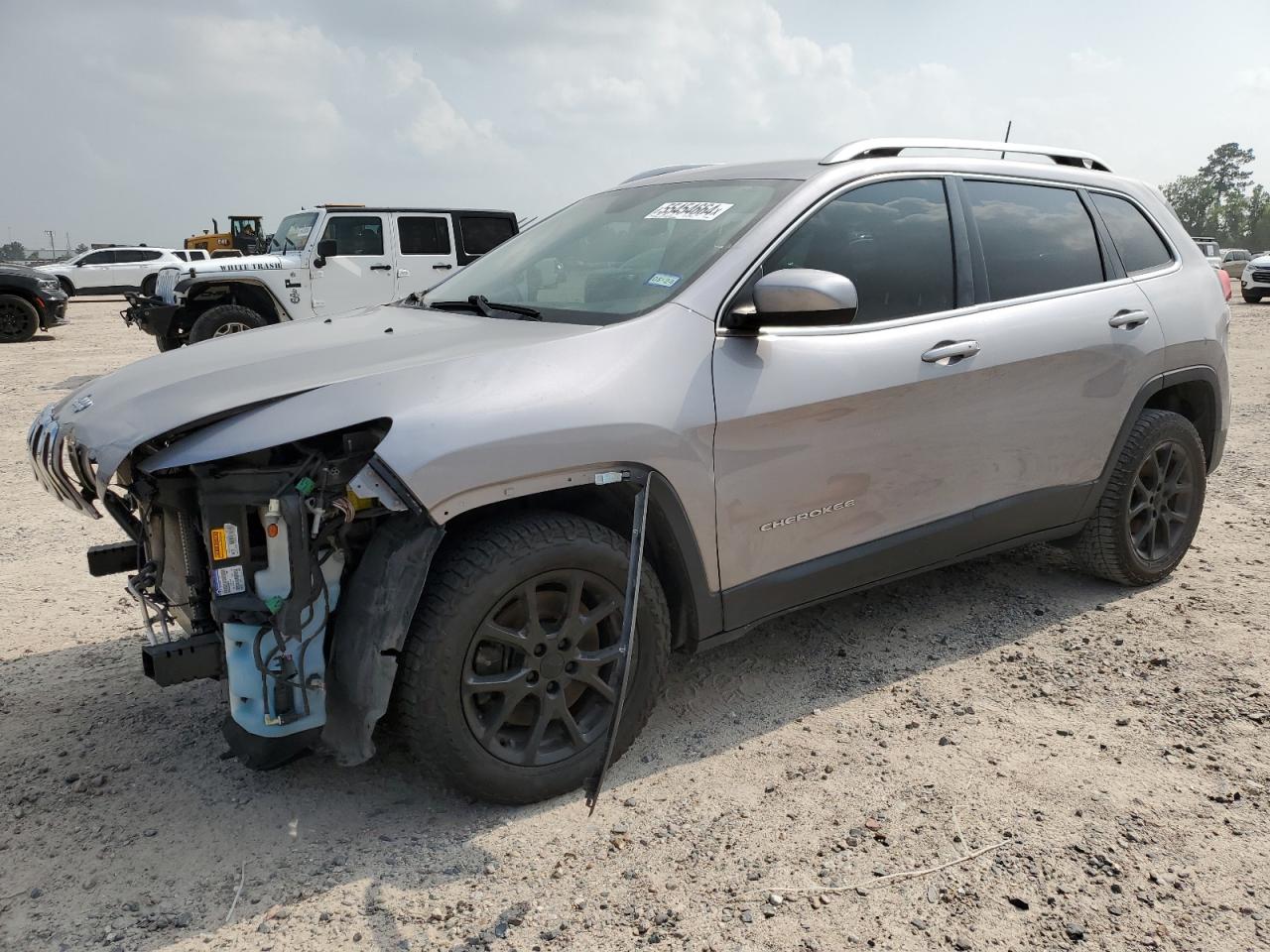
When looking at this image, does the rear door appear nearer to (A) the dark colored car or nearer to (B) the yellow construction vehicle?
(A) the dark colored car

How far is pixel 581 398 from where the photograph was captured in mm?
2648

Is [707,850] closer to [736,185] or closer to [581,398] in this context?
[581,398]

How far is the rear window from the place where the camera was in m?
4.19

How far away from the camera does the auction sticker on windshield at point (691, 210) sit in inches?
131

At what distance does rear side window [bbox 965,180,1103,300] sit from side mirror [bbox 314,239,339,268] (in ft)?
29.8

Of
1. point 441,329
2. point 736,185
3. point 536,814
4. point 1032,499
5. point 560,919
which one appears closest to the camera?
point 560,919

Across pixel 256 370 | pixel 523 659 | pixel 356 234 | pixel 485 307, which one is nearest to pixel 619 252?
pixel 485 307

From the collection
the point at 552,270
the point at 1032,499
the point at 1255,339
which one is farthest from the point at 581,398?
the point at 1255,339

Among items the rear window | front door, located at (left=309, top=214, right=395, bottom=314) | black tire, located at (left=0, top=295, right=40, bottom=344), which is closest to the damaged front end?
the rear window

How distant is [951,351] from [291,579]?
2271 millimetres

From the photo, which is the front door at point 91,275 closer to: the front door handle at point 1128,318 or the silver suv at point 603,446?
the silver suv at point 603,446

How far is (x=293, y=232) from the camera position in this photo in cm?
1193

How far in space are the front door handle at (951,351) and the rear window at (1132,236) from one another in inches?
47.9

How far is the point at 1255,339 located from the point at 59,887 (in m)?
16.9
